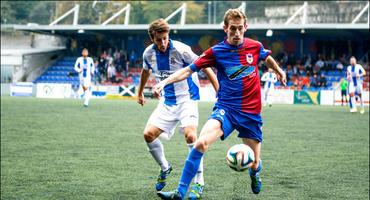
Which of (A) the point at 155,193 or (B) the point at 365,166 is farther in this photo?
(B) the point at 365,166

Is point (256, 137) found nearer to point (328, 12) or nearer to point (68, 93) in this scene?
point (68, 93)

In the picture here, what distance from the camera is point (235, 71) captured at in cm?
698

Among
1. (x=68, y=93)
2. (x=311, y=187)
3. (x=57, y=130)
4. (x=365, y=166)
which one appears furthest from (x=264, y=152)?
(x=68, y=93)

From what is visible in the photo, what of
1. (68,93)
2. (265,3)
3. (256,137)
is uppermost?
(265,3)

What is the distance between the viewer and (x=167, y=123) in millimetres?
7949

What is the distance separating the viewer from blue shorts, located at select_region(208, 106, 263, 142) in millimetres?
6805

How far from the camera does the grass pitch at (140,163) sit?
25.3 ft

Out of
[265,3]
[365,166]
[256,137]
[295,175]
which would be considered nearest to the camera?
[256,137]

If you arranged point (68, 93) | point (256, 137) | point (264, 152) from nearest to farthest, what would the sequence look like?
point (256, 137) → point (264, 152) → point (68, 93)

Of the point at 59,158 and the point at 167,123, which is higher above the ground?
the point at 167,123

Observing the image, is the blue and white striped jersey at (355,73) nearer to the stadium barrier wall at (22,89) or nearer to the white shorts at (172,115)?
the white shorts at (172,115)

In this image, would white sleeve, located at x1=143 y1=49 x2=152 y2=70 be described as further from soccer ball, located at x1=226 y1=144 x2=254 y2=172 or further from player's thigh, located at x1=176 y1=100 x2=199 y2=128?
soccer ball, located at x1=226 y1=144 x2=254 y2=172

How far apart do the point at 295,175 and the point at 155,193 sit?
2.54 metres

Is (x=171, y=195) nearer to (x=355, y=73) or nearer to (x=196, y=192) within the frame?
(x=196, y=192)
